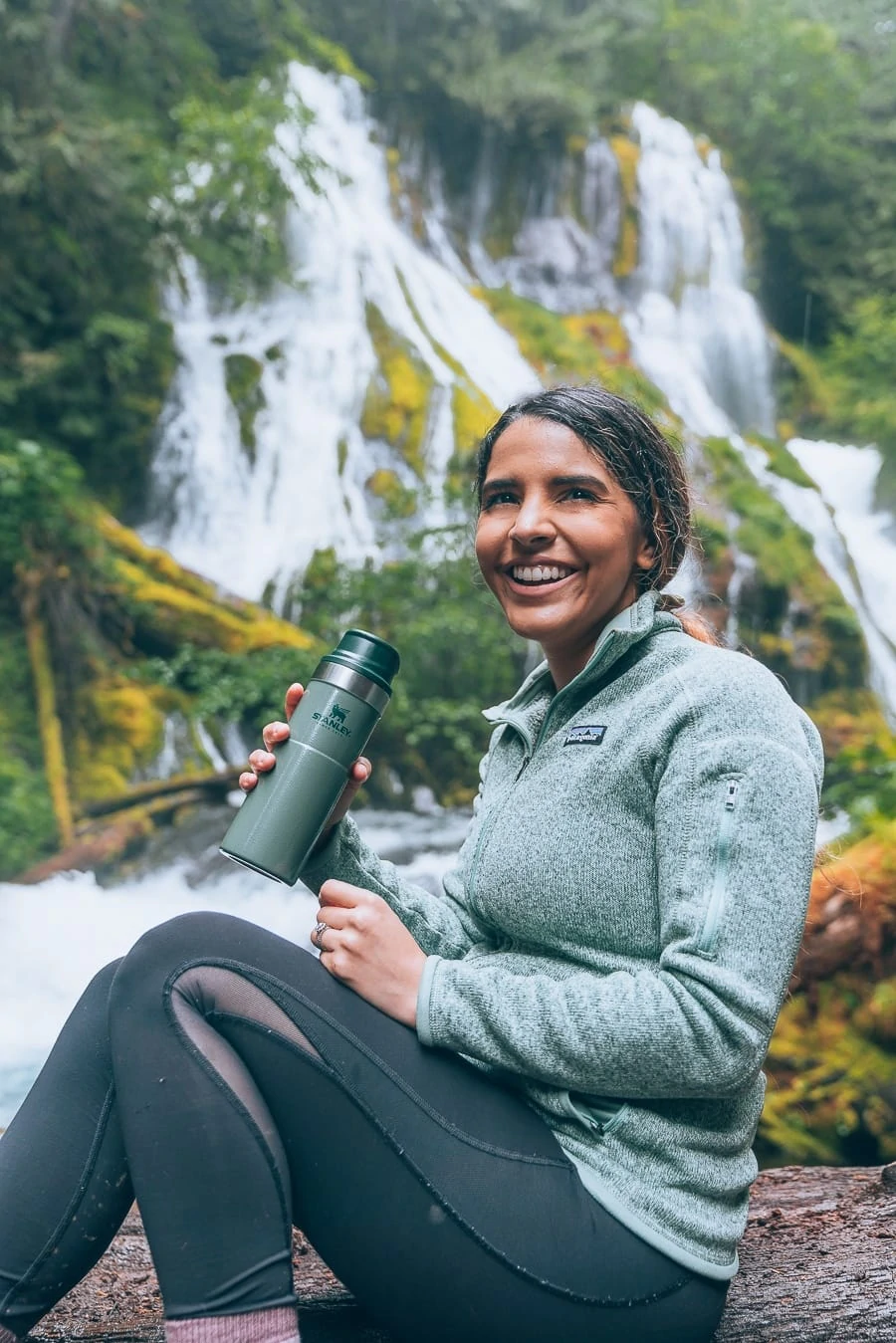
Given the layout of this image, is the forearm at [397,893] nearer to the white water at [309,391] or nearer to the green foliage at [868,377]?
the white water at [309,391]

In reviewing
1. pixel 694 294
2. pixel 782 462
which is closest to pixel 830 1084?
pixel 782 462

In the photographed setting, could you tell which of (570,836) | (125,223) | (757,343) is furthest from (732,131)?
(570,836)

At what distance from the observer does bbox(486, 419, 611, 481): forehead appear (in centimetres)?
121

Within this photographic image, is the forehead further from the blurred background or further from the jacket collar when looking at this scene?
the blurred background

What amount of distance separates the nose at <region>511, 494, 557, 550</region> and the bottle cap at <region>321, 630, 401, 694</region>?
19 centimetres

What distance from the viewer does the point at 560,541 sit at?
121 cm

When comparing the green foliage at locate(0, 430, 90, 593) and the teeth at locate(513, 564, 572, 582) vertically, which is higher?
the teeth at locate(513, 564, 572, 582)

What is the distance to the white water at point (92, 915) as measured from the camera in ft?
11.6

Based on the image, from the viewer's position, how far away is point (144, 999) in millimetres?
1023

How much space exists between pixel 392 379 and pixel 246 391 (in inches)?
33.3

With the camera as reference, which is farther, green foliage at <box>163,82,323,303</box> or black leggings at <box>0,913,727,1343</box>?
green foliage at <box>163,82,323,303</box>

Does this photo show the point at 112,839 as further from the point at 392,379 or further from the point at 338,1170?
the point at 338,1170

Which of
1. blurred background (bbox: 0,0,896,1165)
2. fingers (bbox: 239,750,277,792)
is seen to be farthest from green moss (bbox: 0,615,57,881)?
fingers (bbox: 239,750,277,792)

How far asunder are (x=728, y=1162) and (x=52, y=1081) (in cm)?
67
